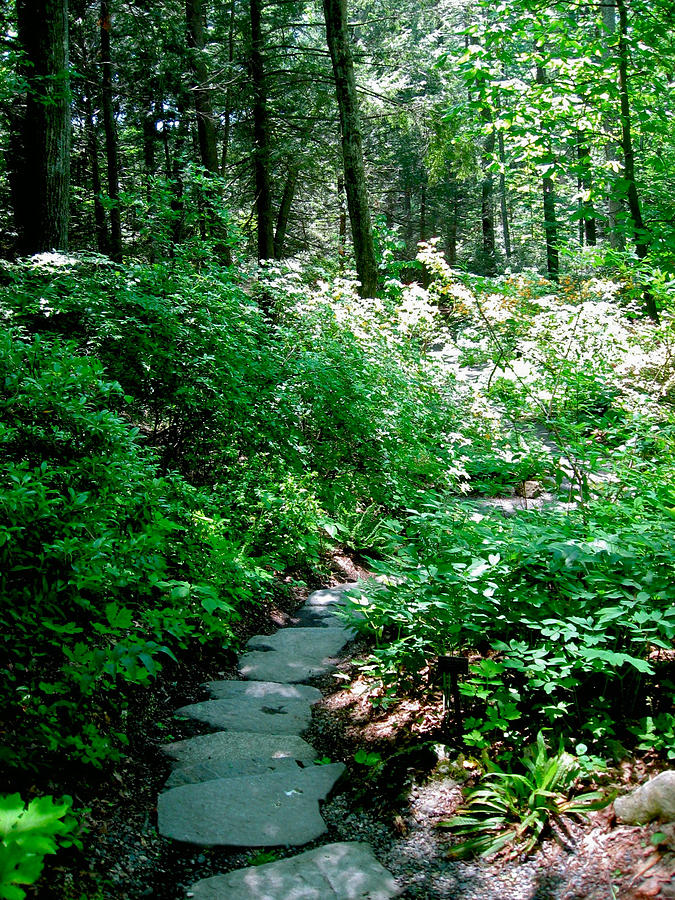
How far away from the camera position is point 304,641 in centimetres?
479

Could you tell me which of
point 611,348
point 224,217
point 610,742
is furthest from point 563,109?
point 610,742

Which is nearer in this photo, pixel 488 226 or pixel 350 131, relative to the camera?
pixel 350 131

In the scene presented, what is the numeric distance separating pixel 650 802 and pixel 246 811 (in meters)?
1.53

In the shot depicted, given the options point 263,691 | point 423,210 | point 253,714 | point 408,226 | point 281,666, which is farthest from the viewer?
point 408,226

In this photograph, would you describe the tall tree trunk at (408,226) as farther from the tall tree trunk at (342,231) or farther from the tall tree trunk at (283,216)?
the tall tree trunk at (283,216)

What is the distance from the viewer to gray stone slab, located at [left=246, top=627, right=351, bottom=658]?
4.65 metres

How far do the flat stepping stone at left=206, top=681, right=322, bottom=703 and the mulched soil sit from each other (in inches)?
13.4

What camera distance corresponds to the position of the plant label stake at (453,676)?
10.4 feet

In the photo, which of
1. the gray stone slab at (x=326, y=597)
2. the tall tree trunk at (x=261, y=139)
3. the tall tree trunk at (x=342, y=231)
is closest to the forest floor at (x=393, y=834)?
the gray stone slab at (x=326, y=597)

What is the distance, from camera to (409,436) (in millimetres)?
6590

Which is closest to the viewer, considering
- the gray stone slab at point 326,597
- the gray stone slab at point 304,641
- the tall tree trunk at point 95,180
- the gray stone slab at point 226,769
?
the gray stone slab at point 226,769

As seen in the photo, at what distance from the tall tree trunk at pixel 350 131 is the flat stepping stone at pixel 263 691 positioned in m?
7.31

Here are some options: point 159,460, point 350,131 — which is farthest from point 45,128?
point 350,131

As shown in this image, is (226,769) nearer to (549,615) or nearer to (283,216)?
(549,615)
